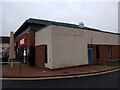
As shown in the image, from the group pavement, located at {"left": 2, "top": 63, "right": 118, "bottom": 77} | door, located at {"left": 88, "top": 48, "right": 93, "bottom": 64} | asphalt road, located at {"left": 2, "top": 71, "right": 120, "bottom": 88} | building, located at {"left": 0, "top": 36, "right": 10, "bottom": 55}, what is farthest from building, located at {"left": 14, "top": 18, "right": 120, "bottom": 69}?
building, located at {"left": 0, "top": 36, "right": 10, "bottom": 55}

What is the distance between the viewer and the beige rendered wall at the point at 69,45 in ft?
57.6

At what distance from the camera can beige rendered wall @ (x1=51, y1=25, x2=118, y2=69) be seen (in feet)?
57.6

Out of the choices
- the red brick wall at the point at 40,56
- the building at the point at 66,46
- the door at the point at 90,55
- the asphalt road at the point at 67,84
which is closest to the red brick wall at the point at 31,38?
the building at the point at 66,46

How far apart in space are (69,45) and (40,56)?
3942 millimetres

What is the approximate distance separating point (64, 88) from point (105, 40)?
16.6 m

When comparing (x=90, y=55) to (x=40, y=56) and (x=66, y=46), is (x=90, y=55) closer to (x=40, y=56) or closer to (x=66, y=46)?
(x=66, y=46)

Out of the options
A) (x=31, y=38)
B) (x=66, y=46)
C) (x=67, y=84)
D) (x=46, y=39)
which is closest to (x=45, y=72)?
(x=66, y=46)

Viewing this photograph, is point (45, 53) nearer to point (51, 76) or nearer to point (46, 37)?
point (46, 37)

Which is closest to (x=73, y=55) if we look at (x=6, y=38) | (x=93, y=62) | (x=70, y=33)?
(x=70, y=33)

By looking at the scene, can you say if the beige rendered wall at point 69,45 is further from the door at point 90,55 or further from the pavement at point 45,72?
the pavement at point 45,72

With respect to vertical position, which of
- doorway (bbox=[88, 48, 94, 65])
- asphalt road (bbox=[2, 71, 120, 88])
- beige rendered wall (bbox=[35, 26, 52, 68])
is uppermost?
beige rendered wall (bbox=[35, 26, 52, 68])

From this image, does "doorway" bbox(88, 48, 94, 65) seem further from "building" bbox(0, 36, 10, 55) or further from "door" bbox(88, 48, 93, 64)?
"building" bbox(0, 36, 10, 55)

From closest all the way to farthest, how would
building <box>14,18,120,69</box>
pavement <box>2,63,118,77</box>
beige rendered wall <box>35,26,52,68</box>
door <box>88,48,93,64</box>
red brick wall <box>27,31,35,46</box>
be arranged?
1. pavement <box>2,63,118,77</box>
2. beige rendered wall <box>35,26,52,68</box>
3. building <box>14,18,120,69</box>
4. door <box>88,48,93,64</box>
5. red brick wall <box>27,31,35,46</box>

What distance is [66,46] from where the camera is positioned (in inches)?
730
